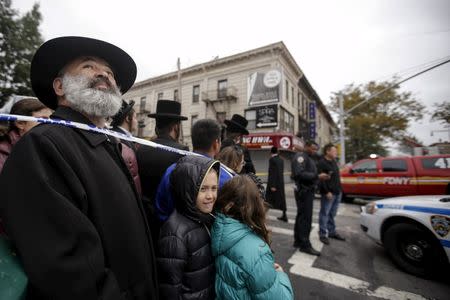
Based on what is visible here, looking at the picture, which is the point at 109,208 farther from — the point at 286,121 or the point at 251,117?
the point at 286,121

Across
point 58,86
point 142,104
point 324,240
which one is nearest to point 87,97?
point 58,86

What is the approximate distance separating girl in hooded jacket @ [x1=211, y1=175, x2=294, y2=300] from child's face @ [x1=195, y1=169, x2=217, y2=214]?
106 millimetres

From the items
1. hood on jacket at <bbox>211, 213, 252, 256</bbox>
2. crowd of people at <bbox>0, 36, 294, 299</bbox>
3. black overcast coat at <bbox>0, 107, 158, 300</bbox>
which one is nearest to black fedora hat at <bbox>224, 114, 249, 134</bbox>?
crowd of people at <bbox>0, 36, 294, 299</bbox>

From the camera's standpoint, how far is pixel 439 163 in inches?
260

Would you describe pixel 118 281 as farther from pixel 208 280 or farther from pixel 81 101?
pixel 81 101

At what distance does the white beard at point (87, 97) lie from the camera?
1.18 m

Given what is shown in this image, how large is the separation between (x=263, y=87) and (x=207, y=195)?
593 inches

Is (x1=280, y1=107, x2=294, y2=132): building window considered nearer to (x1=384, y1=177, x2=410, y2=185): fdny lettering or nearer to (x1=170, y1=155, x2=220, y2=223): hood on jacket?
(x1=384, y1=177, x2=410, y2=185): fdny lettering

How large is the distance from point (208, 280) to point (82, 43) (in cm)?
174

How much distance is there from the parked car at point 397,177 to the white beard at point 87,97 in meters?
8.38

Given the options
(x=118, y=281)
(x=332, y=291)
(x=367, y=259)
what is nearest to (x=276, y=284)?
(x=118, y=281)

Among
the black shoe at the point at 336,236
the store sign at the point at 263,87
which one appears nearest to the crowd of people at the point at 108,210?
the black shoe at the point at 336,236

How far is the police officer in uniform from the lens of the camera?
399cm

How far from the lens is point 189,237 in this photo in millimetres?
1424
